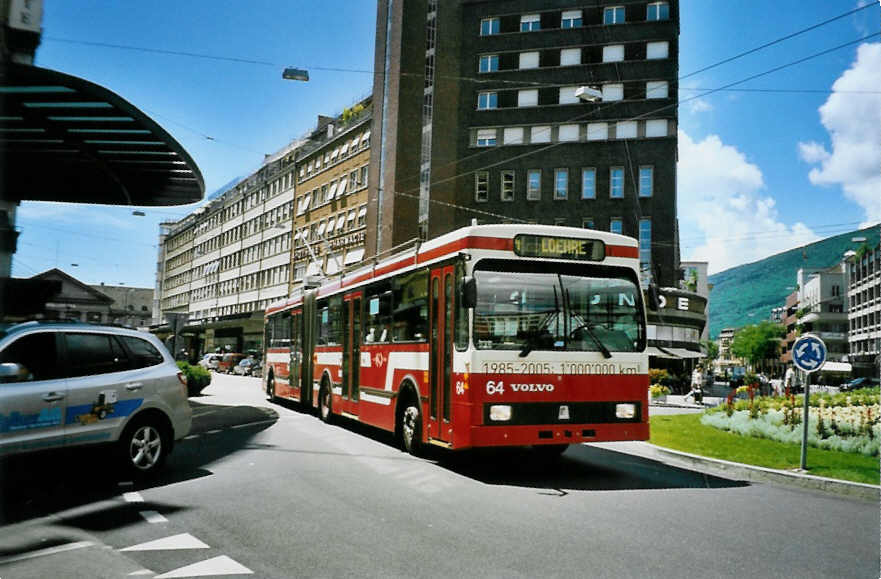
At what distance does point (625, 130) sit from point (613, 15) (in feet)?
26.2

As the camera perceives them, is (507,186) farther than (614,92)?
Yes

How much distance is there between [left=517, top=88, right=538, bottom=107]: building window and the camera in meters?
56.1

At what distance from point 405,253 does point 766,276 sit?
578 ft

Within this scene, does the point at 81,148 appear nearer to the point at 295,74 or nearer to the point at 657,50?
the point at 295,74

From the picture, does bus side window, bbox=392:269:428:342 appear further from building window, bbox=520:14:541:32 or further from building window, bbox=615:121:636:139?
building window, bbox=520:14:541:32

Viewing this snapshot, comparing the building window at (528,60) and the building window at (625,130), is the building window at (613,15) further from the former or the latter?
the building window at (625,130)

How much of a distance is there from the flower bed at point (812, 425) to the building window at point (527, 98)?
39282 millimetres

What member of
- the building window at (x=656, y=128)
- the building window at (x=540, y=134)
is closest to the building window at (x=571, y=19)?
the building window at (x=540, y=134)

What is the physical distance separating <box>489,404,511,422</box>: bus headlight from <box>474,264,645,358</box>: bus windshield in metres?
0.71

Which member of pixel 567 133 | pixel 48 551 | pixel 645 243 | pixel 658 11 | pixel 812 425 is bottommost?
pixel 48 551

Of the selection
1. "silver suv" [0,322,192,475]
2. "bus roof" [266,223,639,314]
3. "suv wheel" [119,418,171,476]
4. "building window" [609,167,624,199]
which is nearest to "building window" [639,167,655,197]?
"building window" [609,167,624,199]

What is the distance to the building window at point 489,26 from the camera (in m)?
58.0

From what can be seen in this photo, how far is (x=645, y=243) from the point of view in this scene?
51125 millimetres

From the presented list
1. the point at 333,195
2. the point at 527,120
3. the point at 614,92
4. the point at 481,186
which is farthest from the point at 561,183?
the point at 333,195
